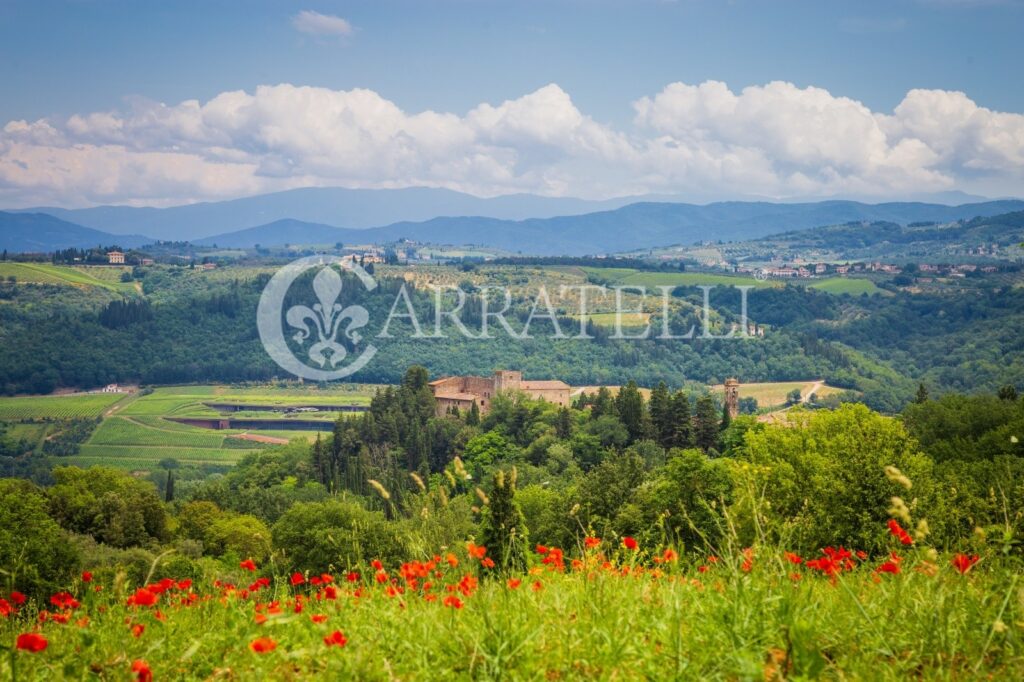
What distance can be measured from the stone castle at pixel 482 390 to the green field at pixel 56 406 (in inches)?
1960

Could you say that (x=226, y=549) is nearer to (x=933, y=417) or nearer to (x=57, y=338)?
(x=933, y=417)

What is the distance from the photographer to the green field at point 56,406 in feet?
368

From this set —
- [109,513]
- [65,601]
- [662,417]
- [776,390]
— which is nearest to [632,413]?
[662,417]

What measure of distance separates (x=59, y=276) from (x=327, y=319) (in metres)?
52.9

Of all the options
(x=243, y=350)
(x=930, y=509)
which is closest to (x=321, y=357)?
(x=243, y=350)

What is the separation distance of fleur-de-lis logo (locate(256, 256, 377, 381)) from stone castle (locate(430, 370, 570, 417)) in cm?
6283

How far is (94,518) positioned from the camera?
35.6 m

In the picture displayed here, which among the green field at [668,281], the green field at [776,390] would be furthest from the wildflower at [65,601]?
the green field at [668,281]

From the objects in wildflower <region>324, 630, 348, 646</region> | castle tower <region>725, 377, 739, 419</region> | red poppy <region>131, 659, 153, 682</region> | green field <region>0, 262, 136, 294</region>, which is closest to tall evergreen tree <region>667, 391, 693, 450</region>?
castle tower <region>725, 377, 739, 419</region>

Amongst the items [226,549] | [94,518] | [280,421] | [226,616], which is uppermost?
[226,616]

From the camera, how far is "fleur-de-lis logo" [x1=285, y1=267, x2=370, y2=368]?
164875mm

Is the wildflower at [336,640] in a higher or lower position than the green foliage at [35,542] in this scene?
higher

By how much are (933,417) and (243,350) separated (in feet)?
436

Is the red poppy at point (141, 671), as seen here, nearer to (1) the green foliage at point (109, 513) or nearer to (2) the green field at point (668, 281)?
(1) the green foliage at point (109, 513)
